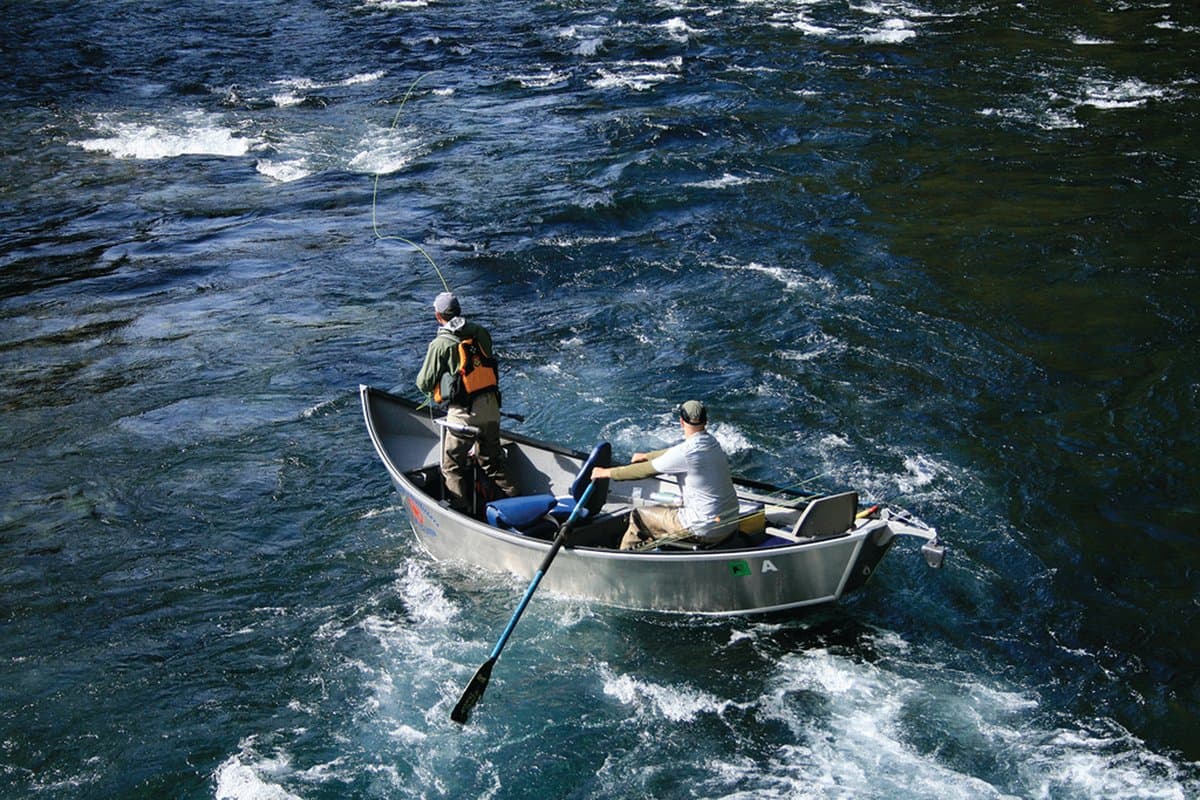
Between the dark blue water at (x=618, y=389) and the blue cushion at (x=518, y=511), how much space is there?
65 centimetres

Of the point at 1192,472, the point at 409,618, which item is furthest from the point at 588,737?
the point at 1192,472

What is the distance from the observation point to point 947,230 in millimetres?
16859

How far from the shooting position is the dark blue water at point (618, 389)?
8219 mm

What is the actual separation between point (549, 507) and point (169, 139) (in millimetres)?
17112

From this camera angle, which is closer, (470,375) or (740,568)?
(740,568)

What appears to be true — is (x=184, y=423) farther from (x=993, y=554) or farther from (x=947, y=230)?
(x=947, y=230)

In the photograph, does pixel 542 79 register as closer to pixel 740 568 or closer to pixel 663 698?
pixel 740 568

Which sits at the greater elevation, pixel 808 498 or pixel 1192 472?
pixel 808 498

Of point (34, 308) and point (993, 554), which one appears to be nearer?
point (993, 554)

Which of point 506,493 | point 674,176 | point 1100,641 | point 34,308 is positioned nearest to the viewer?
point 1100,641

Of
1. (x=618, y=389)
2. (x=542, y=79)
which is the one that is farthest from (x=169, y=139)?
(x=618, y=389)

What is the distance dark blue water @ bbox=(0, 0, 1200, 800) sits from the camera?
8.22 metres

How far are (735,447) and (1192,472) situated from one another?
4493mm

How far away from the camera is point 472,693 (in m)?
8.21
